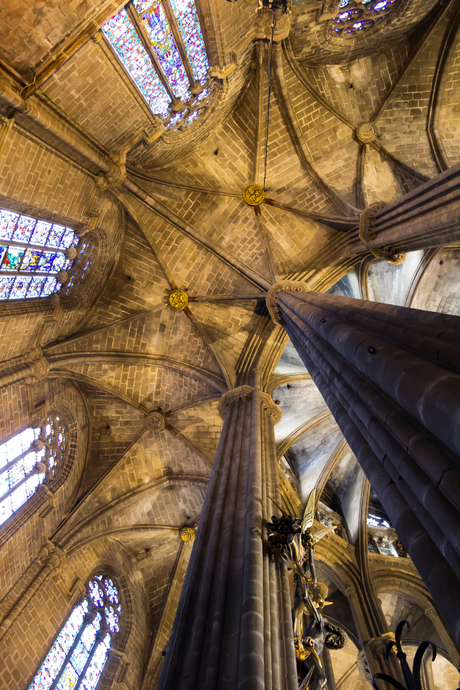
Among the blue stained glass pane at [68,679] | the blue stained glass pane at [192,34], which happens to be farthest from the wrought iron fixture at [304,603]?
the blue stained glass pane at [192,34]

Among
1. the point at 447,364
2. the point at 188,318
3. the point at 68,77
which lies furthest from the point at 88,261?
the point at 447,364

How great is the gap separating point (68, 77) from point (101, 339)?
21.8 feet

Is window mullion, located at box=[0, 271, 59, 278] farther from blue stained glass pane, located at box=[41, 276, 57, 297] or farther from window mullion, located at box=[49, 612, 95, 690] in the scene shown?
window mullion, located at box=[49, 612, 95, 690]

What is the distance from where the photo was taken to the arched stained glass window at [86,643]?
866cm

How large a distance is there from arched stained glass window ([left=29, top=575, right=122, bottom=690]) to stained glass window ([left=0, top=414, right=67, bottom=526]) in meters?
3.07

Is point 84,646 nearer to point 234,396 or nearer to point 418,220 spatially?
point 234,396

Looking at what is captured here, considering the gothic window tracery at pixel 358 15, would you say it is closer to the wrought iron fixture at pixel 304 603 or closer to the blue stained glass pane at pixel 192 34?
the blue stained glass pane at pixel 192 34

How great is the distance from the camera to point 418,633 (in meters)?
10.4

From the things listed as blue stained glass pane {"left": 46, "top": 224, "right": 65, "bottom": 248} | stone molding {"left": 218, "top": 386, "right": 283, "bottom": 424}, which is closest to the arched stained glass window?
stone molding {"left": 218, "top": 386, "right": 283, "bottom": 424}

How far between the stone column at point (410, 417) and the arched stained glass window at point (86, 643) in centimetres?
844

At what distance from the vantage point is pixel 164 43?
8.49m

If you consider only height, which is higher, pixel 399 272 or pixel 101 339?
pixel 399 272

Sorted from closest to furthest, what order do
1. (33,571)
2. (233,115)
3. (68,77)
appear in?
1. (68,77)
2. (33,571)
3. (233,115)

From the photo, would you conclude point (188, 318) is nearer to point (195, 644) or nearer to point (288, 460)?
point (288, 460)
